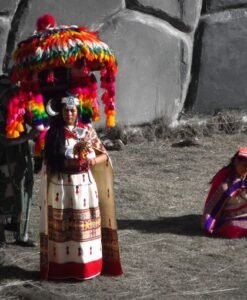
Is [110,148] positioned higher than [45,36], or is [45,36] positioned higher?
[45,36]

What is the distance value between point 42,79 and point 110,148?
355 centimetres

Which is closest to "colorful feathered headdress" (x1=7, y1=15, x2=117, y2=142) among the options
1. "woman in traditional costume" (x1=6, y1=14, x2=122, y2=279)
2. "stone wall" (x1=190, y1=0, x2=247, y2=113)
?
"woman in traditional costume" (x1=6, y1=14, x2=122, y2=279)

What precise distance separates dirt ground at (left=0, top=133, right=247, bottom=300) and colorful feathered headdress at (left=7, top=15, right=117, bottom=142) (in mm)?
908

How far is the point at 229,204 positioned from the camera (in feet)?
22.5

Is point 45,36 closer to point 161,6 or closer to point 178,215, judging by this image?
point 178,215

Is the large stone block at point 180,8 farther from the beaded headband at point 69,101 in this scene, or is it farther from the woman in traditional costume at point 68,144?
the beaded headband at point 69,101

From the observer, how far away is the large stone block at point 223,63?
970 centimetres

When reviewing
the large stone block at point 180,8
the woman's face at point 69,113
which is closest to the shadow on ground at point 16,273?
the woman's face at point 69,113

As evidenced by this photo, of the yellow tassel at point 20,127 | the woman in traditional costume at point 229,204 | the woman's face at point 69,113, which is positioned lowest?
the woman in traditional costume at point 229,204

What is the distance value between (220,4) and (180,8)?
0.41 m

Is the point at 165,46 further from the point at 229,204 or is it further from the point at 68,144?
the point at 68,144

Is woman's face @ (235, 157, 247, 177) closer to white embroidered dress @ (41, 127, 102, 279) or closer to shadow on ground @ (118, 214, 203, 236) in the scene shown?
shadow on ground @ (118, 214, 203, 236)

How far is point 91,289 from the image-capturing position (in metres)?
5.78

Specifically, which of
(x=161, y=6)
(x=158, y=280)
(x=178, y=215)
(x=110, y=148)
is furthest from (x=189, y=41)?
(x=158, y=280)
